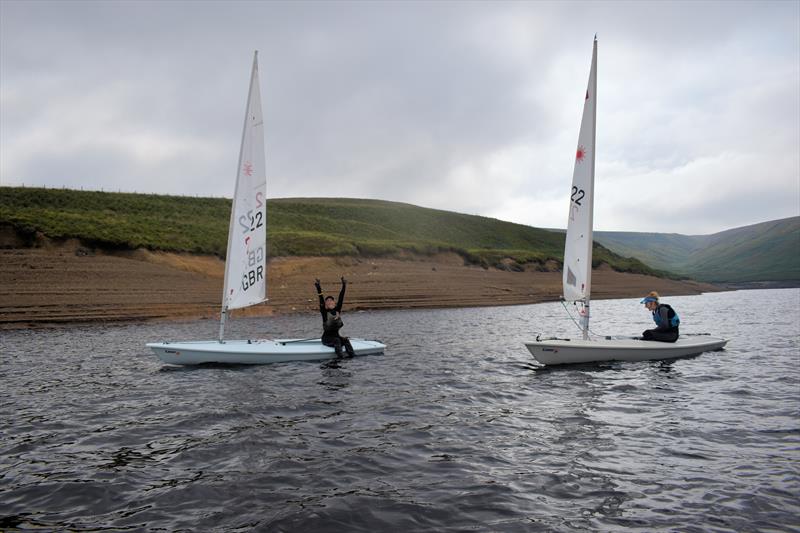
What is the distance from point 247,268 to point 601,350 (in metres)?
12.6

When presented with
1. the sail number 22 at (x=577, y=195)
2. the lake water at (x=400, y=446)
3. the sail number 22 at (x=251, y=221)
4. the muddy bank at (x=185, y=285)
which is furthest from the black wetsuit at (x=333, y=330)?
the muddy bank at (x=185, y=285)

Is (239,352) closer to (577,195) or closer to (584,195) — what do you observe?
(577,195)

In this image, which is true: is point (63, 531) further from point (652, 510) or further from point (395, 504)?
point (652, 510)

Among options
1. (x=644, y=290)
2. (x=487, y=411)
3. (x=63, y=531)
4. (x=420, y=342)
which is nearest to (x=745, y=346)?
(x=420, y=342)

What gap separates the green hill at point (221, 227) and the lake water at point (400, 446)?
94.9 ft

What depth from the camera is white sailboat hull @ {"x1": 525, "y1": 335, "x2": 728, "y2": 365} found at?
18234mm

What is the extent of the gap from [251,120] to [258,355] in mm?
7985

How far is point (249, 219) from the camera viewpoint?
19.1 metres

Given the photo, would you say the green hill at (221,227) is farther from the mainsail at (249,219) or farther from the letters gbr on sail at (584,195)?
the letters gbr on sail at (584,195)

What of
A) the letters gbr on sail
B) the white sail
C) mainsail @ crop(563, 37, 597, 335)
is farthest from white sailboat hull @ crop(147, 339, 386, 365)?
the letters gbr on sail

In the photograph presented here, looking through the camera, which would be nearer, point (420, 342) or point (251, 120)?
point (251, 120)

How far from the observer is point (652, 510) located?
7.49 meters

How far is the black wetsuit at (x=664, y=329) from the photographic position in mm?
20250

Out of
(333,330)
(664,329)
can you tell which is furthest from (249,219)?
(664,329)
